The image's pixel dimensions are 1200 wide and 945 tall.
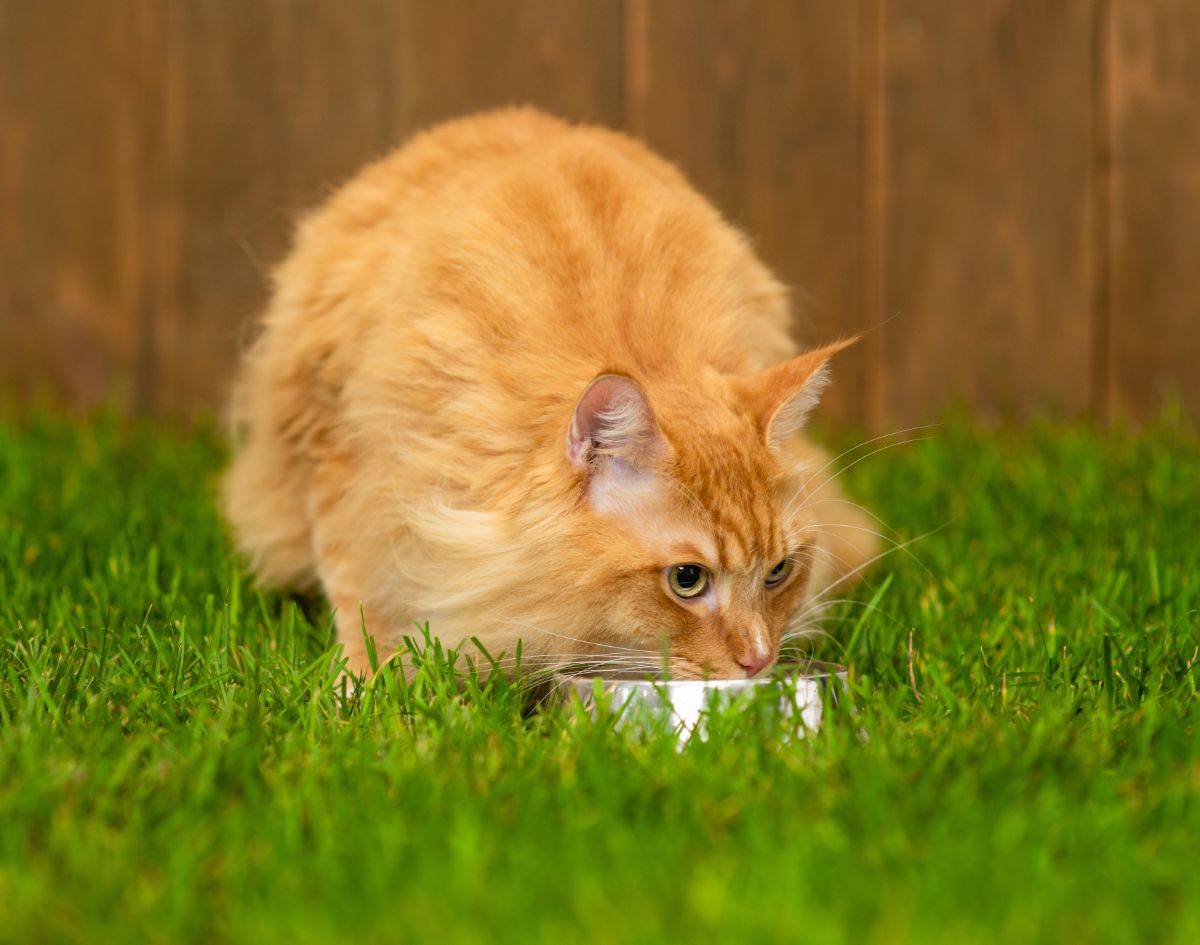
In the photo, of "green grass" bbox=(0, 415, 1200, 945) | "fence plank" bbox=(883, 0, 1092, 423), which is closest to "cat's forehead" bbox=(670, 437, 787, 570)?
"green grass" bbox=(0, 415, 1200, 945)

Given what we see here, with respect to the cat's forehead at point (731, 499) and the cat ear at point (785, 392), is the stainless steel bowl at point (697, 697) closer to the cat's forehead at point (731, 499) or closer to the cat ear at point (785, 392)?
the cat's forehead at point (731, 499)

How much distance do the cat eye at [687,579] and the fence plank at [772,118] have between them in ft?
6.62

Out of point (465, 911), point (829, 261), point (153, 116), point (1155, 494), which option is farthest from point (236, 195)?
point (465, 911)

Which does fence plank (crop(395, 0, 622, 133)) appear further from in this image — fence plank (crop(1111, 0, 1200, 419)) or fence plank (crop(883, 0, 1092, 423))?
fence plank (crop(1111, 0, 1200, 419))

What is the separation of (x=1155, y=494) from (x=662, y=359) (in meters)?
1.48

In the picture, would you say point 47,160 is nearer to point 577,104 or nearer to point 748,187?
point 577,104

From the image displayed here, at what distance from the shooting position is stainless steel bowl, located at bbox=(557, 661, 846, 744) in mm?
1711

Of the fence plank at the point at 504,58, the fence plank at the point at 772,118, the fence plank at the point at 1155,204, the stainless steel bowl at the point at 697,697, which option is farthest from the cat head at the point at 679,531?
the fence plank at the point at 1155,204

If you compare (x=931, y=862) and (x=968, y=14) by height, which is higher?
(x=968, y=14)

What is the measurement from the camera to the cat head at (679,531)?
1924 mm

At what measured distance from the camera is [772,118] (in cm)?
388

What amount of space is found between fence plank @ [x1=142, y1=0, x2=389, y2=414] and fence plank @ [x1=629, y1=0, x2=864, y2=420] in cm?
82

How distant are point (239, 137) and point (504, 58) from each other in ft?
2.55

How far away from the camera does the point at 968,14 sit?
3844mm
